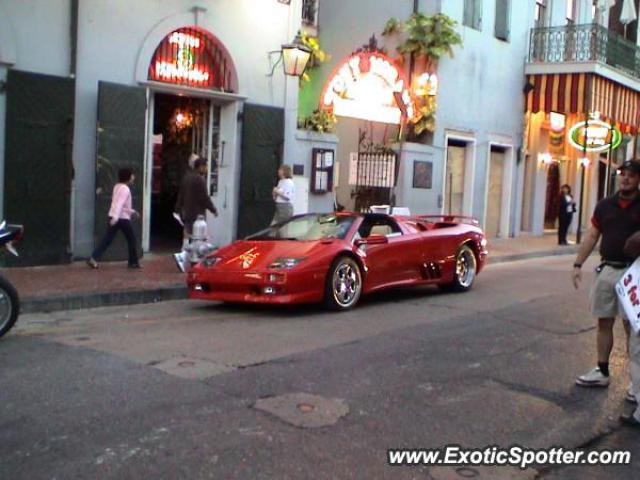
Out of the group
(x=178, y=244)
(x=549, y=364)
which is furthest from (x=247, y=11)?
(x=549, y=364)

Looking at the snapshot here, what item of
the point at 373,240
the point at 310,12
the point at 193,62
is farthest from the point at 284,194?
the point at 310,12

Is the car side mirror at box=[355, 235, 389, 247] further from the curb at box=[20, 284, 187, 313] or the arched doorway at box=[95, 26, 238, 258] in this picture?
the arched doorway at box=[95, 26, 238, 258]

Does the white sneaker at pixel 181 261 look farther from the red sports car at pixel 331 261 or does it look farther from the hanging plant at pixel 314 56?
the hanging plant at pixel 314 56

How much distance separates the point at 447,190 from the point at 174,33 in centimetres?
926

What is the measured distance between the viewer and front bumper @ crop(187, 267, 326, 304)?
29.9 ft

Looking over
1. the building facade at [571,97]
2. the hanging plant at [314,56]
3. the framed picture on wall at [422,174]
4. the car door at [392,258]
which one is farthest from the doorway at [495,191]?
the car door at [392,258]

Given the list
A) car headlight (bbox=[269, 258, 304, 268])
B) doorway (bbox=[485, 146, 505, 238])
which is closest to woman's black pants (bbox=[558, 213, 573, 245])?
doorway (bbox=[485, 146, 505, 238])

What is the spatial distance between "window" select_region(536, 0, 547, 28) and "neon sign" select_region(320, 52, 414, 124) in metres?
7.44

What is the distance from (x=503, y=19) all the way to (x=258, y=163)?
978cm

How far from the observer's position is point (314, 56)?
1947 centimetres

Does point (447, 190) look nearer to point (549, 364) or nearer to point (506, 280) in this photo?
point (506, 280)

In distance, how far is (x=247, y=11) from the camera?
49.2 ft

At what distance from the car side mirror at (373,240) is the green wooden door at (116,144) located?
191 inches

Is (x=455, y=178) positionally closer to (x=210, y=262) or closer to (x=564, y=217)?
(x=564, y=217)
